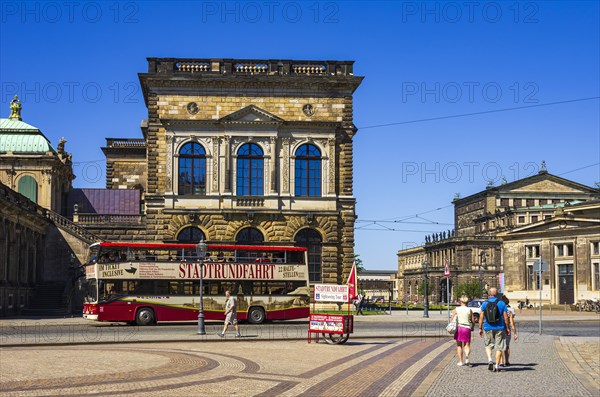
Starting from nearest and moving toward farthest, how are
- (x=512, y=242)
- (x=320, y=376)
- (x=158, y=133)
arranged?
1. (x=320, y=376)
2. (x=158, y=133)
3. (x=512, y=242)

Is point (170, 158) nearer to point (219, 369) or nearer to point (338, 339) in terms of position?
point (338, 339)

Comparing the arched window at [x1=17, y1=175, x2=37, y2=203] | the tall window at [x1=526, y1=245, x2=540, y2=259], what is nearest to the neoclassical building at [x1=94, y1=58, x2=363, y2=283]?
the arched window at [x1=17, y1=175, x2=37, y2=203]

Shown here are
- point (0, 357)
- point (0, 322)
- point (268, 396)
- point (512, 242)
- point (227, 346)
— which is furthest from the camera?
point (512, 242)

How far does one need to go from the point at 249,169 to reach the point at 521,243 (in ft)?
176

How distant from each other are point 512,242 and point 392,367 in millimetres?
84143

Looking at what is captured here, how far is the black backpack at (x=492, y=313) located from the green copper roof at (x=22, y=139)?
51742 millimetres

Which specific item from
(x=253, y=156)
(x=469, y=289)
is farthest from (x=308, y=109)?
(x=469, y=289)

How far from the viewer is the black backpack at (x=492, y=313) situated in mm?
19938

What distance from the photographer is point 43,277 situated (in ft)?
187

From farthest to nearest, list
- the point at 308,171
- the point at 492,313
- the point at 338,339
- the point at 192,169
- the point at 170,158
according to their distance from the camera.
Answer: the point at 308,171
the point at 192,169
the point at 170,158
the point at 338,339
the point at 492,313

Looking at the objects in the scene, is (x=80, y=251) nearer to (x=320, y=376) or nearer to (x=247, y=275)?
(x=247, y=275)

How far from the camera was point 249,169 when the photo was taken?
183 ft

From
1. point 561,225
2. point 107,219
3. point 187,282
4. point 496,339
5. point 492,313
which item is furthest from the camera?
point 561,225

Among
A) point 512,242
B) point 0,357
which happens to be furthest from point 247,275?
point 512,242
